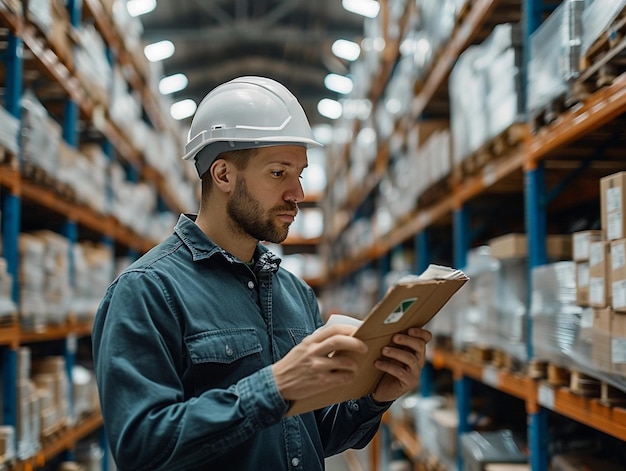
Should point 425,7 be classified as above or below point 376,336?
above

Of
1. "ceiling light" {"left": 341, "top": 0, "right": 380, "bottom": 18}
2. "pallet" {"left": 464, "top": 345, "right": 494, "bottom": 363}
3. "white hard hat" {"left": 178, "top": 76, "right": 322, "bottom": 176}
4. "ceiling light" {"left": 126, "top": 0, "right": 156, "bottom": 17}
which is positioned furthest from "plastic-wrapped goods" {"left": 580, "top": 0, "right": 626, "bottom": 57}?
A: "ceiling light" {"left": 126, "top": 0, "right": 156, "bottom": 17}

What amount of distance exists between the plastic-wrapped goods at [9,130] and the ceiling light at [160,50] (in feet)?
37.1

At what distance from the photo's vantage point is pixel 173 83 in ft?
58.5

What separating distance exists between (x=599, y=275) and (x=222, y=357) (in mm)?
1506

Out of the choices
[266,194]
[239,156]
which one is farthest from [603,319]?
[239,156]

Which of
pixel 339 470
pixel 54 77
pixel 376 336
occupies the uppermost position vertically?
pixel 54 77

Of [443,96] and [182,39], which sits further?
[182,39]

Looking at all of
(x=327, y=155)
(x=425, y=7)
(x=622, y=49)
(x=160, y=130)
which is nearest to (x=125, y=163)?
(x=160, y=130)

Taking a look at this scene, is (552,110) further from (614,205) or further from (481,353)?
(481,353)

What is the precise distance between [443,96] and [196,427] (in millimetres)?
4803

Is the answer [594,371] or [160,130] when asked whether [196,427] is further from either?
[160,130]

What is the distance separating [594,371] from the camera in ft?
10.0

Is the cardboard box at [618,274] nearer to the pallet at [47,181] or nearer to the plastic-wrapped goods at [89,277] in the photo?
the pallet at [47,181]

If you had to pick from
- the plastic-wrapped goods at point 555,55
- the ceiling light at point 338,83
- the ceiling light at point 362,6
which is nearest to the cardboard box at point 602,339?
the plastic-wrapped goods at point 555,55
